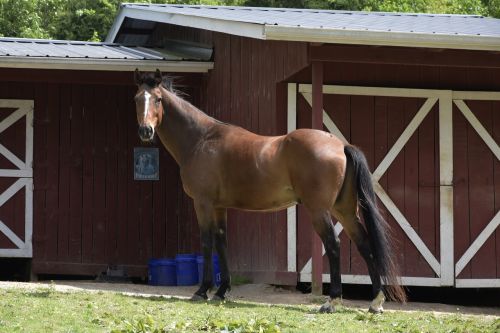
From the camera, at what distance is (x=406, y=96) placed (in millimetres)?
11852

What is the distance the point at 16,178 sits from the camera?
13727 millimetres

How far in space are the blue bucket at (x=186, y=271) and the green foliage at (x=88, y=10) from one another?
39.9ft

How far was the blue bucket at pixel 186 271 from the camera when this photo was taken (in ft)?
40.4

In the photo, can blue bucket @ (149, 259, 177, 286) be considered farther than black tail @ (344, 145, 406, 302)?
Yes

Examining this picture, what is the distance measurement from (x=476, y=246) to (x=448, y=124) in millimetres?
1504

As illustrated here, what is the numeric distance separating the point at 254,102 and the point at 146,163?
2731mm

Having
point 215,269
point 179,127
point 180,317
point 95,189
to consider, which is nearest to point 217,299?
point 180,317

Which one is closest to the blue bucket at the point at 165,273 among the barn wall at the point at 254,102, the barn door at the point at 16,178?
the barn wall at the point at 254,102

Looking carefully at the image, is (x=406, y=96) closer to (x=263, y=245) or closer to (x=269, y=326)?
(x=263, y=245)

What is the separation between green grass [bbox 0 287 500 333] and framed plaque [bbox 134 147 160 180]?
16.5 ft

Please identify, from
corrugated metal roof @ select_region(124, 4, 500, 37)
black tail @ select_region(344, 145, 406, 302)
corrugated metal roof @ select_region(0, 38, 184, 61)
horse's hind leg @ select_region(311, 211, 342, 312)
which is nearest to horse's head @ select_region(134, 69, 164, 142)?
corrugated metal roof @ select_region(124, 4, 500, 37)

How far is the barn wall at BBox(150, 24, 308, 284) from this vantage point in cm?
1139

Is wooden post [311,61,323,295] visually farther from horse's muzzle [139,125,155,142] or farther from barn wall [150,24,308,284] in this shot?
horse's muzzle [139,125,155,142]

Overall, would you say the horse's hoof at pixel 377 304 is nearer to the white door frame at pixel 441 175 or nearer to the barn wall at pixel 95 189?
the white door frame at pixel 441 175
